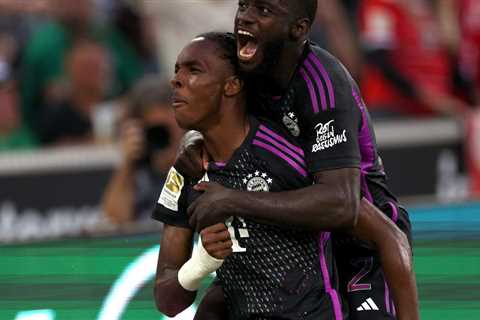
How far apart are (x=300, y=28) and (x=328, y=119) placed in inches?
11.7

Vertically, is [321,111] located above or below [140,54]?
above

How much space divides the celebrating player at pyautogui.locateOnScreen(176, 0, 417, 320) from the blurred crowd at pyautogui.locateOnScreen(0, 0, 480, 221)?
14.4ft

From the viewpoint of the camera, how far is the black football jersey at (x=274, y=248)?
3.94 metres

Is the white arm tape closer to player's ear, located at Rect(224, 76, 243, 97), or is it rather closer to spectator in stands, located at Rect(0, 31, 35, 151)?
player's ear, located at Rect(224, 76, 243, 97)

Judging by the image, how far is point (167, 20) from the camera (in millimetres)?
8672

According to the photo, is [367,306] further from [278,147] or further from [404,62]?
[404,62]

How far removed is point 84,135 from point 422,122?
2.40m

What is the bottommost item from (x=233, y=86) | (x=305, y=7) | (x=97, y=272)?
(x=97, y=272)

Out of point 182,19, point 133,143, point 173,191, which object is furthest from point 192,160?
point 182,19

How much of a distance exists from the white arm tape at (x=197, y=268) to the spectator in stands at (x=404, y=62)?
16.7ft

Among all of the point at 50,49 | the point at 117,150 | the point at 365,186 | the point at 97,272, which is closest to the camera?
the point at 365,186

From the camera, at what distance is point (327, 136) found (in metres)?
3.87

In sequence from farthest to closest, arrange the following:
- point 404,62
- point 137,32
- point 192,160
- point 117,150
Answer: point 137,32
point 404,62
point 117,150
point 192,160

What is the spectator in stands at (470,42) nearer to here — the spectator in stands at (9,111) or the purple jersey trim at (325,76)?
the spectator in stands at (9,111)
